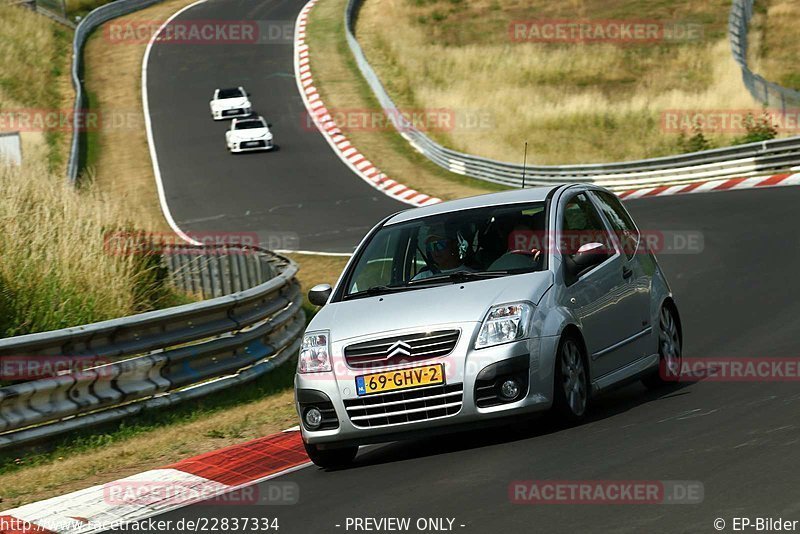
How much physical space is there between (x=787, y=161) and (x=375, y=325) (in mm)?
21400

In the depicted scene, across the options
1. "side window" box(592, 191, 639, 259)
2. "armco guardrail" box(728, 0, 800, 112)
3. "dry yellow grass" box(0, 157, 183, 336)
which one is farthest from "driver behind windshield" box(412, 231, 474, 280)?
"armco guardrail" box(728, 0, 800, 112)

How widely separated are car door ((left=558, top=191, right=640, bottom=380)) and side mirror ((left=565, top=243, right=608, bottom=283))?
0.15 feet

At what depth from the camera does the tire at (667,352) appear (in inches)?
410

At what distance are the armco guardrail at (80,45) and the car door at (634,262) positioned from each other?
85.7 ft

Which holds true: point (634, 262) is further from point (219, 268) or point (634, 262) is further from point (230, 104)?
point (230, 104)

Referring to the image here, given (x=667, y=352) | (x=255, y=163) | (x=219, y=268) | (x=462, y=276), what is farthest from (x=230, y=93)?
(x=462, y=276)

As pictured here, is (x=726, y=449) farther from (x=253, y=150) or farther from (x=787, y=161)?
(x=253, y=150)

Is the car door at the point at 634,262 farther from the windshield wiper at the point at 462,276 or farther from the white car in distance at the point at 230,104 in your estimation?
the white car in distance at the point at 230,104

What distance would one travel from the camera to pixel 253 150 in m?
39.6

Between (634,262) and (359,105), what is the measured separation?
33470 millimetres

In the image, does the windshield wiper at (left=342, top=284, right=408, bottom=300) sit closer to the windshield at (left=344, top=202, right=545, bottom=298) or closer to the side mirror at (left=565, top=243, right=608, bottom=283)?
the windshield at (left=344, top=202, right=545, bottom=298)

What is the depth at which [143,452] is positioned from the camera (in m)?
9.86

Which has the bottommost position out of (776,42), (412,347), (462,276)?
(412,347)

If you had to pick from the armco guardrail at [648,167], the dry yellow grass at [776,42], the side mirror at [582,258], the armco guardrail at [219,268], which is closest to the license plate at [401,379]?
the side mirror at [582,258]
